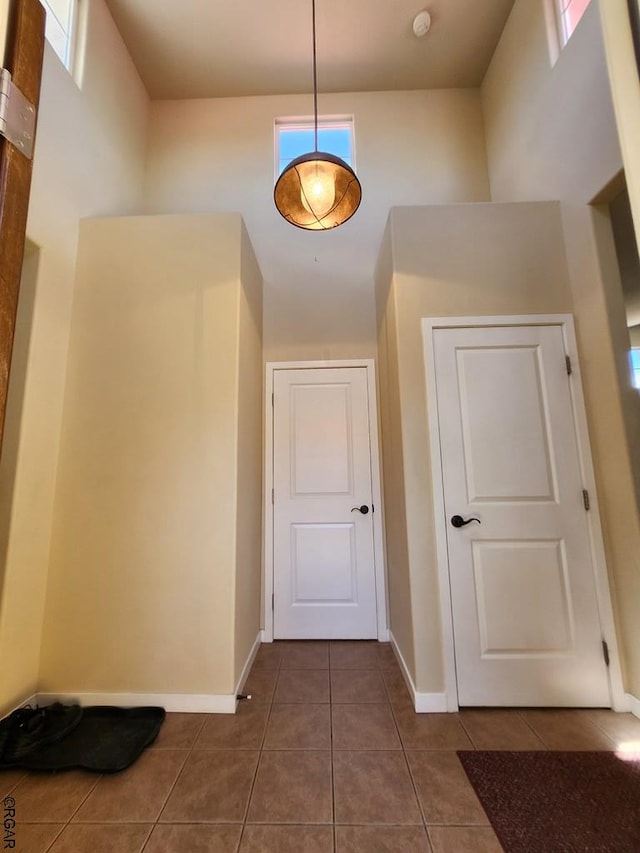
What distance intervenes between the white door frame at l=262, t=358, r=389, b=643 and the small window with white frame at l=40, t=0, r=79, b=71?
8.16 feet

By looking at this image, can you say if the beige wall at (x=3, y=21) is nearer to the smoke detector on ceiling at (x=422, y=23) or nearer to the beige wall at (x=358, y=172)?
the beige wall at (x=358, y=172)

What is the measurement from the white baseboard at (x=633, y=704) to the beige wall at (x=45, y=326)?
10.7 feet

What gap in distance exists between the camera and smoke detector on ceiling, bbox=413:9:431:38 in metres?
2.96

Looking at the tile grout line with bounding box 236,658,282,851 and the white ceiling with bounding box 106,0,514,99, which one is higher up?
the white ceiling with bounding box 106,0,514,99

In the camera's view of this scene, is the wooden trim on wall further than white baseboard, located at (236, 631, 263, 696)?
No

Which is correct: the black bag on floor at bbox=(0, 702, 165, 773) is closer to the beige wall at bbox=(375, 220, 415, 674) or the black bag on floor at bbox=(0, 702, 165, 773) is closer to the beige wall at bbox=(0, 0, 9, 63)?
the beige wall at bbox=(375, 220, 415, 674)

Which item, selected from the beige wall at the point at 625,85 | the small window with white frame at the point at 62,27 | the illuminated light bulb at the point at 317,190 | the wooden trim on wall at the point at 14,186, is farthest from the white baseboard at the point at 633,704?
the small window with white frame at the point at 62,27

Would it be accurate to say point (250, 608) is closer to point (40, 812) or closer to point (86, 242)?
point (40, 812)

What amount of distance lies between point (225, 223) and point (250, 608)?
8.67ft

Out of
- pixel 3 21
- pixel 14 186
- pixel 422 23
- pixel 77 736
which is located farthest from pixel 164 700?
pixel 422 23

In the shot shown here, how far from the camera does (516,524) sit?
2.17 meters

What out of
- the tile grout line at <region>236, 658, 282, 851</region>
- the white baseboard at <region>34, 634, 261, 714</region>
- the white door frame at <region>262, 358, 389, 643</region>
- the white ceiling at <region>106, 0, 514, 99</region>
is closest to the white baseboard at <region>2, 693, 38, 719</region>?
the white baseboard at <region>34, 634, 261, 714</region>

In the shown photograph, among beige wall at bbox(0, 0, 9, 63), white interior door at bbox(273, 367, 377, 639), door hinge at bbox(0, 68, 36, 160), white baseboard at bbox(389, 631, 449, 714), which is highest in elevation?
beige wall at bbox(0, 0, 9, 63)

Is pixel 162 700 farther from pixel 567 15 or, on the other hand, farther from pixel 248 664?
pixel 567 15
